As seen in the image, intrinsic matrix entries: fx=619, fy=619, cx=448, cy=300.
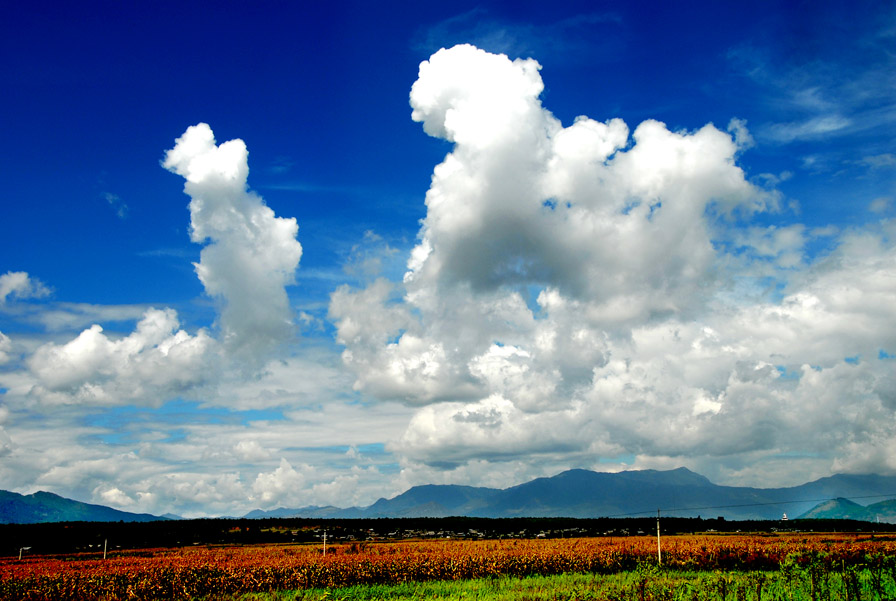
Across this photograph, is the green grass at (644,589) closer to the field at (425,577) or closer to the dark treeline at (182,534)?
the field at (425,577)

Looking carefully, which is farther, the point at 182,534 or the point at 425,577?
the point at 182,534

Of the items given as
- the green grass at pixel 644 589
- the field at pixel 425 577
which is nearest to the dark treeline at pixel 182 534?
the field at pixel 425 577

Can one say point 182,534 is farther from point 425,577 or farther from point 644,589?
point 644,589

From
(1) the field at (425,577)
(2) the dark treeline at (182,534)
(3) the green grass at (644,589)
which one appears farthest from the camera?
(2) the dark treeline at (182,534)

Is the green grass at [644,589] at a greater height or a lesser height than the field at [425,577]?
greater

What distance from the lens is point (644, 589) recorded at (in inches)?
854

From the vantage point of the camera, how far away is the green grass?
2144 centimetres

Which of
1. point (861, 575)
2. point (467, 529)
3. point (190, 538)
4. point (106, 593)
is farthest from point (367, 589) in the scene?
point (467, 529)

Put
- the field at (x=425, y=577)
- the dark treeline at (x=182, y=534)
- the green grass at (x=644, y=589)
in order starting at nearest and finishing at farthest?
the green grass at (x=644, y=589) → the field at (x=425, y=577) → the dark treeline at (x=182, y=534)

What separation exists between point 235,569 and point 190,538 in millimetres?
106536

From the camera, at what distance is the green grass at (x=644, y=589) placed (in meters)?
21.4

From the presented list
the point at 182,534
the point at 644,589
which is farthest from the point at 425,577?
the point at 182,534

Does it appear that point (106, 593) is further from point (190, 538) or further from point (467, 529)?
point (467, 529)

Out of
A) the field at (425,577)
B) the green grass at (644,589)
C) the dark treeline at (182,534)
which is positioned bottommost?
the dark treeline at (182,534)
